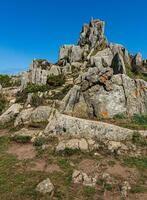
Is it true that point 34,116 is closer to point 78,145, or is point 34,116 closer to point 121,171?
point 78,145

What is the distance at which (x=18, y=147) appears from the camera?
107ft

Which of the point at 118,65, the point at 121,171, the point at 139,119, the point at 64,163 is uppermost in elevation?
the point at 118,65

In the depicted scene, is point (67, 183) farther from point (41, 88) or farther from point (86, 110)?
point (41, 88)

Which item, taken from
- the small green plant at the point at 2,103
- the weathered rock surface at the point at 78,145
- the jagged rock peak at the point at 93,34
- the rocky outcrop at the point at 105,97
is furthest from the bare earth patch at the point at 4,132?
the jagged rock peak at the point at 93,34

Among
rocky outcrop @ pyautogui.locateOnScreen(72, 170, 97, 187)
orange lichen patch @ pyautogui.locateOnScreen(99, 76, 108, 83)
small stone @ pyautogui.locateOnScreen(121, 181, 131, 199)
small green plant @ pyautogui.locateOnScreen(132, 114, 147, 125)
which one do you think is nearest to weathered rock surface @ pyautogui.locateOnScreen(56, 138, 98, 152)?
rocky outcrop @ pyautogui.locateOnScreen(72, 170, 97, 187)

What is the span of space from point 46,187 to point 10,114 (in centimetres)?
1977

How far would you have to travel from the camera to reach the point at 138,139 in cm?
3275

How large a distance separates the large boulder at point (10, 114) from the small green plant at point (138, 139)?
16804mm

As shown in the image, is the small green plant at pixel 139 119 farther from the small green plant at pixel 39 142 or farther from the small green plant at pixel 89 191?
the small green plant at pixel 89 191

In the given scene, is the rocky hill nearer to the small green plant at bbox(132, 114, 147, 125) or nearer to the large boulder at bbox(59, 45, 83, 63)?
the small green plant at bbox(132, 114, 147, 125)

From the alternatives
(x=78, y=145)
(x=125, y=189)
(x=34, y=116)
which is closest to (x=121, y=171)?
(x=125, y=189)

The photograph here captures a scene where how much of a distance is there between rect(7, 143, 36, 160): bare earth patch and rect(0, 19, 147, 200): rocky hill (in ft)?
1.09

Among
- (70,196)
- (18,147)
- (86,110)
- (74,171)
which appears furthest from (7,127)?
(70,196)

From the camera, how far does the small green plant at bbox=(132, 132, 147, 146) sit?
1271 inches
